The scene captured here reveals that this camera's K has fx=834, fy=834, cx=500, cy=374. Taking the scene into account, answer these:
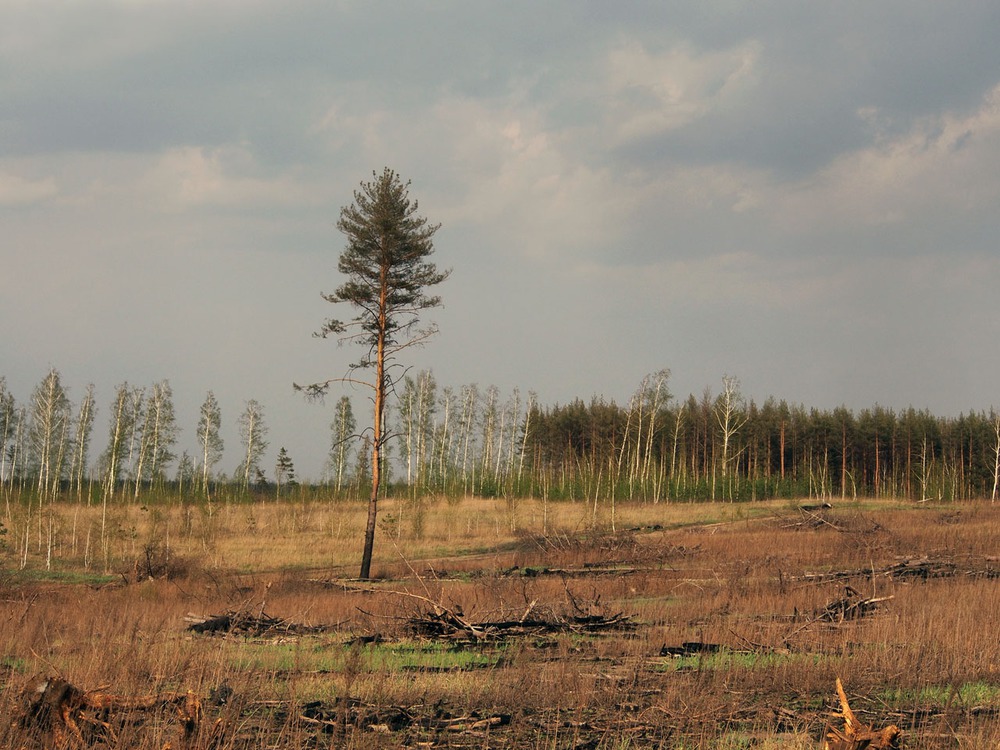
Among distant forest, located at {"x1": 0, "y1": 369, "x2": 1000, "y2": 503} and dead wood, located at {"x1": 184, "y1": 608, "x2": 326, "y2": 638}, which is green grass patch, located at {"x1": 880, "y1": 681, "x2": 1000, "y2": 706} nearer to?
dead wood, located at {"x1": 184, "y1": 608, "x2": 326, "y2": 638}

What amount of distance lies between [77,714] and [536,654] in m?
5.37

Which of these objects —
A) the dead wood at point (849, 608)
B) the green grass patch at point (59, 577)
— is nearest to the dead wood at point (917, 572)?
the dead wood at point (849, 608)

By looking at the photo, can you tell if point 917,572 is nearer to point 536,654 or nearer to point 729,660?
point 729,660

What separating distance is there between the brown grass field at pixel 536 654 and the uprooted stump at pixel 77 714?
0.9 inches

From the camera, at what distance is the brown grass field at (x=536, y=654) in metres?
6.25

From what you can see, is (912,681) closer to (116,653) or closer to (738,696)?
(738,696)

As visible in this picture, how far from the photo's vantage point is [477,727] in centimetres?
652

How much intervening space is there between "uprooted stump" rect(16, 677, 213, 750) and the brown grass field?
0.07 ft

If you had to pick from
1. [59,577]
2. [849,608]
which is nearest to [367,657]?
[849,608]

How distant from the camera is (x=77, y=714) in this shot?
5.89 meters

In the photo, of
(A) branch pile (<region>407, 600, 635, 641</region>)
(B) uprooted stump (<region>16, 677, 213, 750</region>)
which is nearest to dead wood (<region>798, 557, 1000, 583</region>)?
(A) branch pile (<region>407, 600, 635, 641</region>)

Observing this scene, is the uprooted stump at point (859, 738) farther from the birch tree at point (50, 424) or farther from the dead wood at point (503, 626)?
the birch tree at point (50, 424)

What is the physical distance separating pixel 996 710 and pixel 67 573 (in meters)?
28.2

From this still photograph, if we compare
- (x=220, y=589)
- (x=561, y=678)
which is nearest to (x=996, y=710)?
(x=561, y=678)
